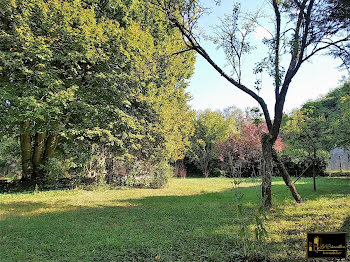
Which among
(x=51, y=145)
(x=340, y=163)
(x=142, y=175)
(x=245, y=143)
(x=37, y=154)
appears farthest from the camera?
(x=245, y=143)

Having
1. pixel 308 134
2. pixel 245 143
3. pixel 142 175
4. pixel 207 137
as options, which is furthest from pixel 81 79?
pixel 207 137

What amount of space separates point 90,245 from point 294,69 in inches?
213

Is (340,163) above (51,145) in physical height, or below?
below

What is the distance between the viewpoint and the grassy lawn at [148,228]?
3.03m

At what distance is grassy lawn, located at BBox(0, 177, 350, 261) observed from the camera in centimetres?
303

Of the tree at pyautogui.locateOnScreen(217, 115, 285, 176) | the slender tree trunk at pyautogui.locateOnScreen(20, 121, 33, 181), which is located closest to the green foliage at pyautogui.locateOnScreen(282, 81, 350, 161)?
the tree at pyautogui.locateOnScreen(217, 115, 285, 176)

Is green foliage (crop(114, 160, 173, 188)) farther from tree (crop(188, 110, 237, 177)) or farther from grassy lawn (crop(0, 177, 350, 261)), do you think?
tree (crop(188, 110, 237, 177))

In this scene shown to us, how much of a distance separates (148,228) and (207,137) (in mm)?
16408

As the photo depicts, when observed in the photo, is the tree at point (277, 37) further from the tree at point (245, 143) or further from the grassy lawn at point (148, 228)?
the tree at point (245, 143)

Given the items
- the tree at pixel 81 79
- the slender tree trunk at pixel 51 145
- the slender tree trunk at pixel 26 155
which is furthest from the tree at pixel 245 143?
the slender tree trunk at pixel 26 155

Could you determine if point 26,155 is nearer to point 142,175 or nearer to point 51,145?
point 51,145

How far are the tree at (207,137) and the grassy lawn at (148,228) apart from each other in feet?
42.6

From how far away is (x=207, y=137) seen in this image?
20250 mm

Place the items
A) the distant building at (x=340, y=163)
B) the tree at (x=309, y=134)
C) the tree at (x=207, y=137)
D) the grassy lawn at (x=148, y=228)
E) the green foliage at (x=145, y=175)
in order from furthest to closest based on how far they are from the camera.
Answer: the tree at (x=207, y=137) → the distant building at (x=340, y=163) → the green foliage at (x=145, y=175) → the tree at (x=309, y=134) → the grassy lawn at (x=148, y=228)
